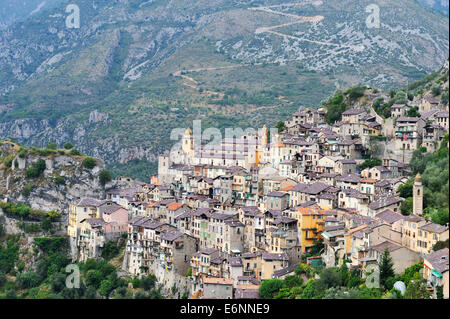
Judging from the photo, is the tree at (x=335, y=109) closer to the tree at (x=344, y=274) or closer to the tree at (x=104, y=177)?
the tree at (x=104, y=177)

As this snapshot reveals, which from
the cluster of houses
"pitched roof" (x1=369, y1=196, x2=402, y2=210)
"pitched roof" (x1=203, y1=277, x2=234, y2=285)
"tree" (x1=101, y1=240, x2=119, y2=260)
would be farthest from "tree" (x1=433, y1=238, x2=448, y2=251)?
"tree" (x1=101, y1=240, x2=119, y2=260)

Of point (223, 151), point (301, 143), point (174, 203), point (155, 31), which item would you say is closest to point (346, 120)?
point (301, 143)

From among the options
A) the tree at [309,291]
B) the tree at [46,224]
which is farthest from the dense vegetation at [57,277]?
the tree at [309,291]

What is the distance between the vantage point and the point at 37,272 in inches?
1822

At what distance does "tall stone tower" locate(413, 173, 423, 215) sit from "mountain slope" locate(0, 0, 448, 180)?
3951cm

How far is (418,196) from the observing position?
3269 cm

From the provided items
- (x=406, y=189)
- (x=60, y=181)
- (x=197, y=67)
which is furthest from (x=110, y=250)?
(x=197, y=67)

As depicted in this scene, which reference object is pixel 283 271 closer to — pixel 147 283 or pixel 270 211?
pixel 270 211

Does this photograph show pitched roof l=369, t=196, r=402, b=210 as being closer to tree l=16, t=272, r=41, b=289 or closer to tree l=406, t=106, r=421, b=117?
tree l=406, t=106, r=421, b=117

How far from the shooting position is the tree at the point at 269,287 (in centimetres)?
3241

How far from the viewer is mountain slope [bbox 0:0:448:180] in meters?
78.4

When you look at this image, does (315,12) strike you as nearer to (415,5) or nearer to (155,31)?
(415,5)

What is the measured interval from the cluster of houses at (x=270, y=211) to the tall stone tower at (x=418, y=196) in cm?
5

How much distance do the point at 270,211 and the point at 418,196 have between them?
7.84 meters
